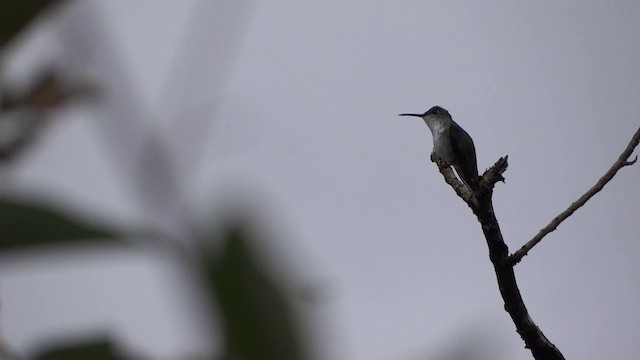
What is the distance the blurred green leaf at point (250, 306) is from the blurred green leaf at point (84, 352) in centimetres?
17

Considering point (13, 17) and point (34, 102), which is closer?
point (13, 17)

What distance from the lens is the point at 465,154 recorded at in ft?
19.9

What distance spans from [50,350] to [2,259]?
13 centimetres

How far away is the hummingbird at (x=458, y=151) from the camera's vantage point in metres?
5.59

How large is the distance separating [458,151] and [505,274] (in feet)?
5.09

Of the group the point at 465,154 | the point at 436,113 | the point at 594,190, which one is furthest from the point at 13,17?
the point at 436,113

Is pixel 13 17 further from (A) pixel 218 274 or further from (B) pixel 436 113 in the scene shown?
(B) pixel 436 113

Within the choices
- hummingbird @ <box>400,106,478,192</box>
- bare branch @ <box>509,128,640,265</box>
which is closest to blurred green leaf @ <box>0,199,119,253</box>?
bare branch @ <box>509,128,640,265</box>

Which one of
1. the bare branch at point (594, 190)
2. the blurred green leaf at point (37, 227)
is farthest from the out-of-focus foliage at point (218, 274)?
the bare branch at point (594, 190)

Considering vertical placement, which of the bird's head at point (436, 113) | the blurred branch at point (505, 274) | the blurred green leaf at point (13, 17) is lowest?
the blurred green leaf at point (13, 17)

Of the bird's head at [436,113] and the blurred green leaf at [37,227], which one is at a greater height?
the bird's head at [436,113]

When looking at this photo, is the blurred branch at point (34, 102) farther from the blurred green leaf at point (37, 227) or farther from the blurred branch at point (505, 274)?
the blurred branch at point (505, 274)

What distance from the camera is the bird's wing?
18.1 ft

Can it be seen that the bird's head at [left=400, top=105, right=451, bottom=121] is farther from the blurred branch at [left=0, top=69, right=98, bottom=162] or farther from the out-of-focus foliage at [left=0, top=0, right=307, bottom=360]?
the out-of-focus foliage at [left=0, top=0, right=307, bottom=360]
